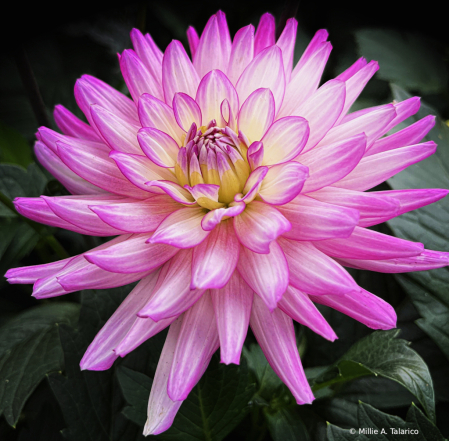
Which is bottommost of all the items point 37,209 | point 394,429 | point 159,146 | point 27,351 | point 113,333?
point 27,351

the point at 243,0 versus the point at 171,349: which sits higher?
the point at 243,0

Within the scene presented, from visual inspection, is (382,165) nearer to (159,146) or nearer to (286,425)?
(159,146)

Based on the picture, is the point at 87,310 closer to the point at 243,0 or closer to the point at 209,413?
the point at 209,413

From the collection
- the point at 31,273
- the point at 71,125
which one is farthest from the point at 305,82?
the point at 31,273

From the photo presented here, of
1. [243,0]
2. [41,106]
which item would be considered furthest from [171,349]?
[243,0]

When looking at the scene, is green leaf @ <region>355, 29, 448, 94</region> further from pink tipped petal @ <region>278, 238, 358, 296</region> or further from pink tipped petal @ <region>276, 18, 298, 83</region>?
pink tipped petal @ <region>278, 238, 358, 296</region>

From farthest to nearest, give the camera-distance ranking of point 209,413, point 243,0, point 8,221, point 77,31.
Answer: point 243,0
point 77,31
point 8,221
point 209,413
